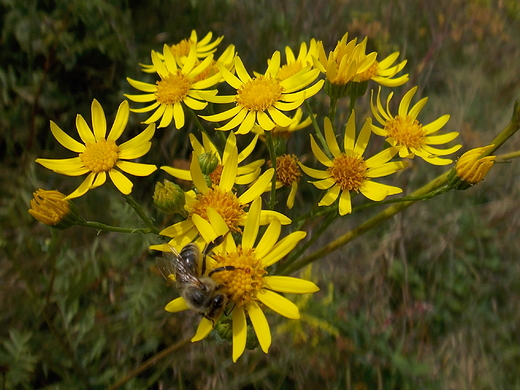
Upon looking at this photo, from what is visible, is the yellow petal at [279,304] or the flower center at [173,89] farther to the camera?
the flower center at [173,89]

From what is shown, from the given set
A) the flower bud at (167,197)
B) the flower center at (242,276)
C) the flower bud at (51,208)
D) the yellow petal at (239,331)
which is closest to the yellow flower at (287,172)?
the flower center at (242,276)

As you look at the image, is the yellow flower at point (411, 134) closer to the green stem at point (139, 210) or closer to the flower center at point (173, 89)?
the flower center at point (173, 89)

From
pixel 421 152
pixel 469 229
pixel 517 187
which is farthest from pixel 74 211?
pixel 517 187

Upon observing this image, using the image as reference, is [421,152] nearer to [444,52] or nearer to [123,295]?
[123,295]

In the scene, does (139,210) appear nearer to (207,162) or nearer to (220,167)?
(207,162)

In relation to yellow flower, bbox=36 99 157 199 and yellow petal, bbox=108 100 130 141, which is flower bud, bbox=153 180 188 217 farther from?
yellow petal, bbox=108 100 130 141

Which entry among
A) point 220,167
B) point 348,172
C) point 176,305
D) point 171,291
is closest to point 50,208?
point 176,305

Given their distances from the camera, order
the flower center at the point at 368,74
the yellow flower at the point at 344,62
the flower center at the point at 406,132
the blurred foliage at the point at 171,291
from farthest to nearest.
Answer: the blurred foliage at the point at 171,291 → the flower center at the point at 406,132 → the flower center at the point at 368,74 → the yellow flower at the point at 344,62
